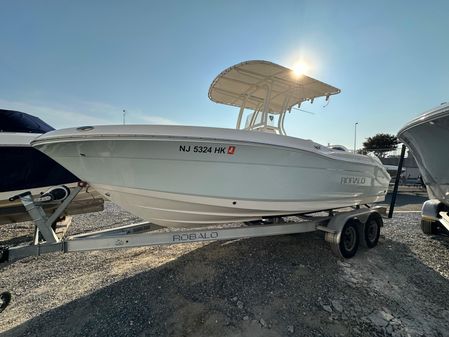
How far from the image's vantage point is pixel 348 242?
391cm

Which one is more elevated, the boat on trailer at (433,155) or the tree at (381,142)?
the tree at (381,142)

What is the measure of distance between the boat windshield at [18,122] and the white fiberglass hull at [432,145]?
6415mm

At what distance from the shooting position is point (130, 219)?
6340 millimetres

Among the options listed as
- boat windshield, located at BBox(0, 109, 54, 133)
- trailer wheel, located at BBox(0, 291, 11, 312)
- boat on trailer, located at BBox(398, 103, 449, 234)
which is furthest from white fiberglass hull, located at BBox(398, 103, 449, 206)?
boat windshield, located at BBox(0, 109, 54, 133)

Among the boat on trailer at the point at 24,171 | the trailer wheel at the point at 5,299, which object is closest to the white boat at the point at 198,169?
the trailer wheel at the point at 5,299

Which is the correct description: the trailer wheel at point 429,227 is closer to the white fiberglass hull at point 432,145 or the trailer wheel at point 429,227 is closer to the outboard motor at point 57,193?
the white fiberglass hull at point 432,145

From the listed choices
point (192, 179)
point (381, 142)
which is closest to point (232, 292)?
point (192, 179)

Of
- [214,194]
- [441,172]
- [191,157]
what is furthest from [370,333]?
[441,172]

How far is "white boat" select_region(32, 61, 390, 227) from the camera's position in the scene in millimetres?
2662

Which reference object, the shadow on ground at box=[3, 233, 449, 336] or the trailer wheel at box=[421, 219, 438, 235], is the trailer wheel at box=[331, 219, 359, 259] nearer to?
the shadow on ground at box=[3, 233, 449, 336]

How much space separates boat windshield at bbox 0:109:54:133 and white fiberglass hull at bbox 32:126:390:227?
265 centimetres

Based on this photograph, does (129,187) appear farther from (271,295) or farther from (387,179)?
(387,179)

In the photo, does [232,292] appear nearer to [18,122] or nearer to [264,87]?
[264,87]

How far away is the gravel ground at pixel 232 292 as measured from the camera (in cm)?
248
